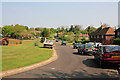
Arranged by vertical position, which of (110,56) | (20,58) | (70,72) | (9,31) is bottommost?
(70,72)

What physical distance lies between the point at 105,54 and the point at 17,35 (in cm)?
7378

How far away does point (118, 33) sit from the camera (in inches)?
1796

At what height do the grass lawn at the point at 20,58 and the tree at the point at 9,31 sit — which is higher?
the tree at the point at 9,31

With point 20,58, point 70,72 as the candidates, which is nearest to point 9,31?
point 20,58

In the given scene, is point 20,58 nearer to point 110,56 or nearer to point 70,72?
point 70,72

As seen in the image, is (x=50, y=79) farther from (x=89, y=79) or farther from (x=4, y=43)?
(x=4, y=43)

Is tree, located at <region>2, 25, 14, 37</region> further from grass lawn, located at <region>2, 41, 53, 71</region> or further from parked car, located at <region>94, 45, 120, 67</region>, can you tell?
parked car, located at <region>94, 45, 120, 67</region>

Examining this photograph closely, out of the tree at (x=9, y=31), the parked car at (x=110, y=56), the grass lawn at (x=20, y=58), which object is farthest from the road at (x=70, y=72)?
the tree at (x=9, y=31)

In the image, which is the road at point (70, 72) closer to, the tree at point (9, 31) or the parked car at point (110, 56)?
the parked car at point (110, 56)

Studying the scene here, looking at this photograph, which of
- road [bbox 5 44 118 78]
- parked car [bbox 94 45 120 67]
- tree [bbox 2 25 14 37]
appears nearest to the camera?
road [bbox 5 44 118 78]

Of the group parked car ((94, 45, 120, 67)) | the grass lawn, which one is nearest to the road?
parked car ((94, 45, 120, 67))

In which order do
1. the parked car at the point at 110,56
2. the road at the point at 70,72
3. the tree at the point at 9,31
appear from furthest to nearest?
1. the tree at the point at 9,31
2. the parked car at the point at 110,56
3. the road at the point at 70,72

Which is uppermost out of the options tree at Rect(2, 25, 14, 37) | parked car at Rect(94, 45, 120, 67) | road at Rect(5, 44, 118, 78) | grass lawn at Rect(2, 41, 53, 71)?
tree at Rect(2, 25, 14, 37)

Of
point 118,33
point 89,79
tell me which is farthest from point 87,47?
point 118,33
